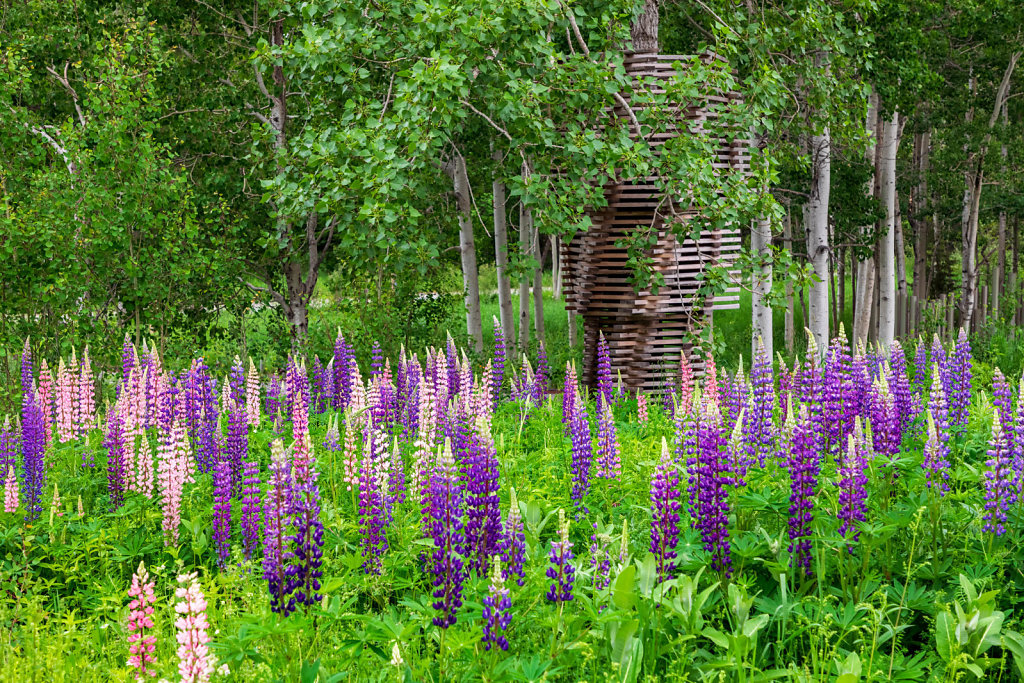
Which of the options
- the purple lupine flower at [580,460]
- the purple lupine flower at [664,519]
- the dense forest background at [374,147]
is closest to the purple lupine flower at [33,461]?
the dense forest background at [374,147]

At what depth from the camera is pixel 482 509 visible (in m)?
4.35

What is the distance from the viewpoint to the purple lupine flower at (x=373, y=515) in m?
4.84

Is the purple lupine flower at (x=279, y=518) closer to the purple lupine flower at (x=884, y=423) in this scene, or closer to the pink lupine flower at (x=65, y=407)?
the purple lupine flower at (x=884, y=423)

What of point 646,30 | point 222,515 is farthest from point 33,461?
point 646,30

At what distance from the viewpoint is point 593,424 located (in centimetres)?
837

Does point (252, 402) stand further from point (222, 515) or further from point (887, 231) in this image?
point (887, 231)

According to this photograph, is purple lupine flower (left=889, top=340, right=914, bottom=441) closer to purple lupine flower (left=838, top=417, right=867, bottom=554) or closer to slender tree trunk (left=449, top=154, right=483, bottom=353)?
purple lupine flower (left=838, top=417, right=867, bottom=554)

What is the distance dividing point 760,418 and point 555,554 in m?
2.76

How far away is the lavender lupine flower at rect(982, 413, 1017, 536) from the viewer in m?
4.75

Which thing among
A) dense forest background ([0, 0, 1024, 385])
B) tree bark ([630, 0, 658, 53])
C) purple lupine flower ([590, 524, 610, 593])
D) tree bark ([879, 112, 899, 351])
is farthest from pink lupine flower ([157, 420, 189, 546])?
tree bark ([879, 112, 899, 351])

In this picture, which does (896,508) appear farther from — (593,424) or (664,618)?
(593,424)

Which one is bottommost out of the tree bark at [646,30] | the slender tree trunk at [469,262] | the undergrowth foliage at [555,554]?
the undergrowth foliage at [555,554]

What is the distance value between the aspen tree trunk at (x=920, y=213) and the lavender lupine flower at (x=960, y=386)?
15754mm

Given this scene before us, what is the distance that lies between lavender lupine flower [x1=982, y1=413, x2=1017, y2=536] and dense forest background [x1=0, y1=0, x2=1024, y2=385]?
4900 millimetres
